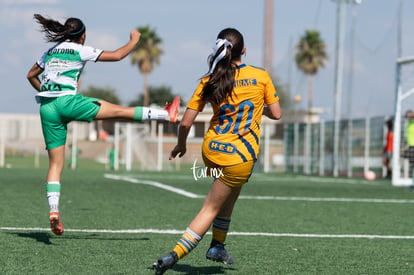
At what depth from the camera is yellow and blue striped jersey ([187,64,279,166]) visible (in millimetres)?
5676

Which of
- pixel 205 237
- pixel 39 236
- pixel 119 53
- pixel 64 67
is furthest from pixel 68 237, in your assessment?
pixel 119 53

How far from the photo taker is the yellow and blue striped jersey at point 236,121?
223 inches

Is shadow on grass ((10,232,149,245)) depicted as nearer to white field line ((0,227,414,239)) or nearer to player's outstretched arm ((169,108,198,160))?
white field line ((0,227,414,239))

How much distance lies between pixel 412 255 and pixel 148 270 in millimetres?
2637

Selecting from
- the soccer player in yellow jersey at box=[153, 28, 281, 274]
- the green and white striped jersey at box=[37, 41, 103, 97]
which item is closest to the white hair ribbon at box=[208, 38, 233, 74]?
the soccer player in yellow jersey at box=[153, 28, 281, 274]

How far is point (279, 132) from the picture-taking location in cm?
4706

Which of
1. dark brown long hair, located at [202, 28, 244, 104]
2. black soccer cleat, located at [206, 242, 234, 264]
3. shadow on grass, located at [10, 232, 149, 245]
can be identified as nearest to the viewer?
dark brown long hair, located at [202, 28, 244, 104]

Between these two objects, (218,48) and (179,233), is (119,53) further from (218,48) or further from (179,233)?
(179,233)

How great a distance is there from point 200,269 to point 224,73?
5.25 ft

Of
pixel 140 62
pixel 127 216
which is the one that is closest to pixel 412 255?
pixel 127 216

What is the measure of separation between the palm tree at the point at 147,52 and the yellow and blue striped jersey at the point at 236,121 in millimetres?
68040

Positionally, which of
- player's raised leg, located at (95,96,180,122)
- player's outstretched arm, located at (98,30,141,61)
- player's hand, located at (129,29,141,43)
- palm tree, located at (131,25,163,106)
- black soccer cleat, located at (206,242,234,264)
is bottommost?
black soccer cleat, located at (206,242,234,264)

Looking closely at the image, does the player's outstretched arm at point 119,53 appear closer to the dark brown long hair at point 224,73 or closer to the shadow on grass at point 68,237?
the shadow on grass at point 68,237

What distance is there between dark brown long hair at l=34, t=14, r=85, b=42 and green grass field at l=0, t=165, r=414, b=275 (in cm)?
190
